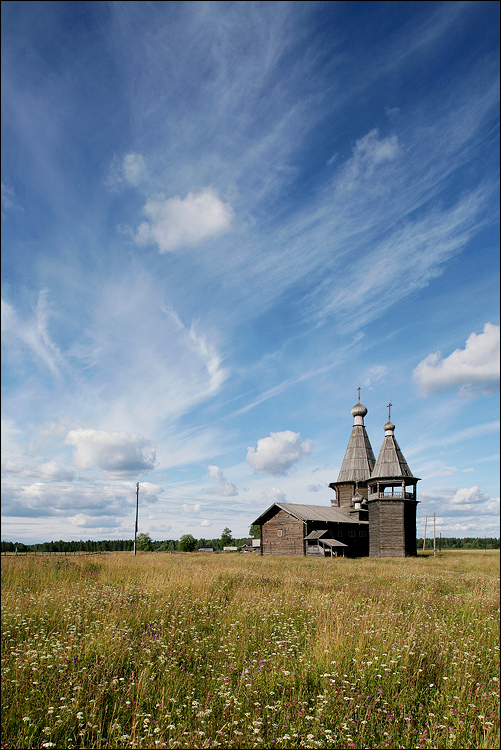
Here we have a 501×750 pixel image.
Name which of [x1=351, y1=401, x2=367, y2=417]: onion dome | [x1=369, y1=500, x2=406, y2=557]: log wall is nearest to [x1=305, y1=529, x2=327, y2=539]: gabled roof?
[x1=369, y1=500, x2=406, y2=557]: log wall

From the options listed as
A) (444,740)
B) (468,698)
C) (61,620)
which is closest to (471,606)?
(468,698)

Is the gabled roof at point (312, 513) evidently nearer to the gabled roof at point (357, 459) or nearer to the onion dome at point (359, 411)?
the gabled roof at point (357, 459)

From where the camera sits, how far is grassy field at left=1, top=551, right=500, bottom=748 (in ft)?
14.4

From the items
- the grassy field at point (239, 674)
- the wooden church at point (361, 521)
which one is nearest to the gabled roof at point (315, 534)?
the wooden church at point (361, 521)

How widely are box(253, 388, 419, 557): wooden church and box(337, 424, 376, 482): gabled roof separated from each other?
38cm

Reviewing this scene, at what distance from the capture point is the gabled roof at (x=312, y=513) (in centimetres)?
4269

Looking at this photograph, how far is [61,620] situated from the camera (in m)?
7.93

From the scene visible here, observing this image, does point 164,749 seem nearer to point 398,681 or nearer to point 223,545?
point 398,681

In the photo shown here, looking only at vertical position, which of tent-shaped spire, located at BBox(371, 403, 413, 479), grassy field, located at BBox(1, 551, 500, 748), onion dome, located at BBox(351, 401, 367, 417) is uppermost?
onion dome, located at BBox(351, 401, 367, 417)

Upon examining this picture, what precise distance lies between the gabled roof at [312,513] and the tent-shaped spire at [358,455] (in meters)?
4.10

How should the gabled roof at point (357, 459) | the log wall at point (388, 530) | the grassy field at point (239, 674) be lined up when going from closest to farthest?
the grassy field at point (239, 674), the log wall at point (388, 530), the gabled roof at point (357, 459)

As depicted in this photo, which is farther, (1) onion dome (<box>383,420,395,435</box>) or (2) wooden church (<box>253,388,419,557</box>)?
(1) onion dome (<box>383,420,395,435</box>)

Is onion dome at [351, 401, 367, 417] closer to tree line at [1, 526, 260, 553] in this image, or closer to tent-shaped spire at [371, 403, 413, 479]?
tent-shaped spire at [371, 403, 413, 479]

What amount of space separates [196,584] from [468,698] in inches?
290
